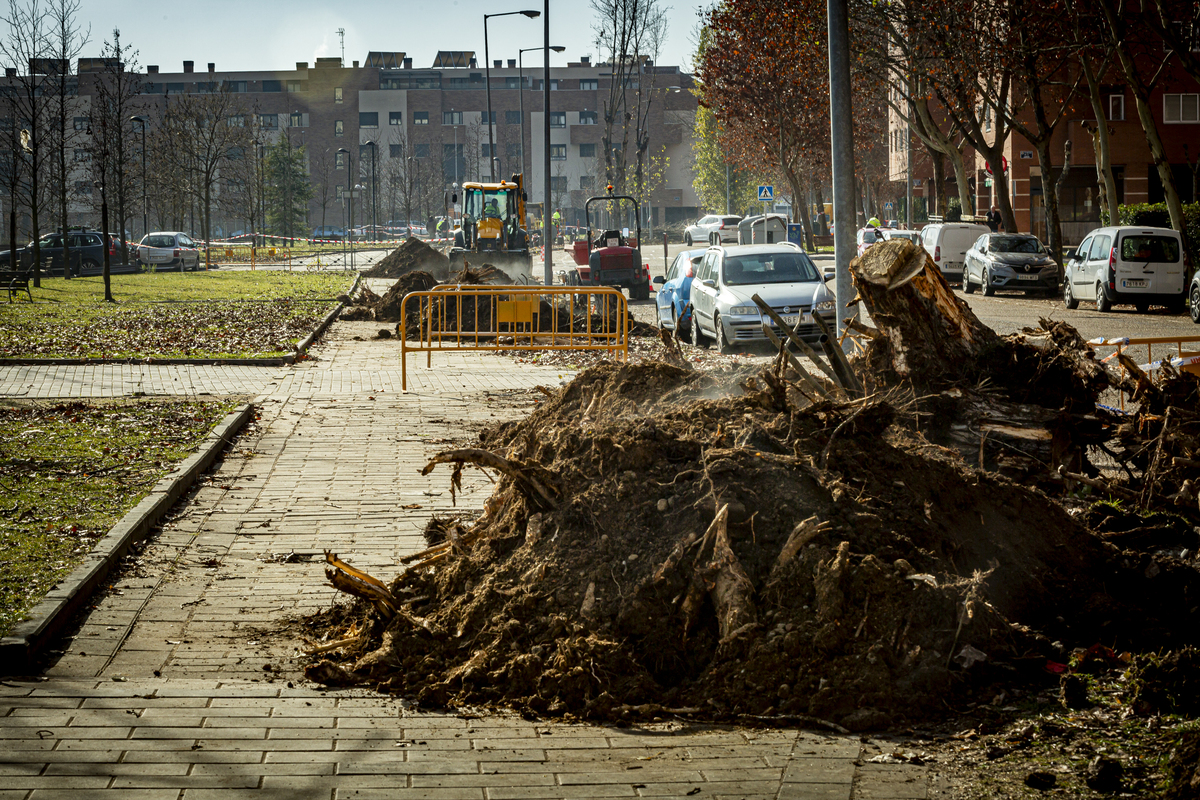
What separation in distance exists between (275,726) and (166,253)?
5024cm

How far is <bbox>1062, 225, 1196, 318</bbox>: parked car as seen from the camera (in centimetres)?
2497

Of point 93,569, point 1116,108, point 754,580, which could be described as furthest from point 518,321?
point 1116,108

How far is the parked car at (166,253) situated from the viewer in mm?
51031

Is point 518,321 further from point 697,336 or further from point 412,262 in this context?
point 412,262

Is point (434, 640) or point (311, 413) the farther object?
point (311, 413)

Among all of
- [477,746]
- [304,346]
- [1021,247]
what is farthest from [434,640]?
[1021,247]

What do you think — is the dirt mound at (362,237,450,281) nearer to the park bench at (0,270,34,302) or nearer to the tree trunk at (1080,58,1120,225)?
the park bench at (0,270,34,302)

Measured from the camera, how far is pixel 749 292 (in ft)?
64.3

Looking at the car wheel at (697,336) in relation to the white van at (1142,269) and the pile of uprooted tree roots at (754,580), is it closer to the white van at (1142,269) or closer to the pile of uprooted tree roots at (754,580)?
the white van at (1142,269)

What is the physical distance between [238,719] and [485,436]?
140 inches

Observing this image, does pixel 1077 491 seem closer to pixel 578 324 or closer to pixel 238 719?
pixel 238 719

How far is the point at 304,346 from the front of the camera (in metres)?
20.0

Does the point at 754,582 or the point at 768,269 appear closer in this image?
the point at 754,582

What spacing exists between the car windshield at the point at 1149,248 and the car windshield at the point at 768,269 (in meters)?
8.88
